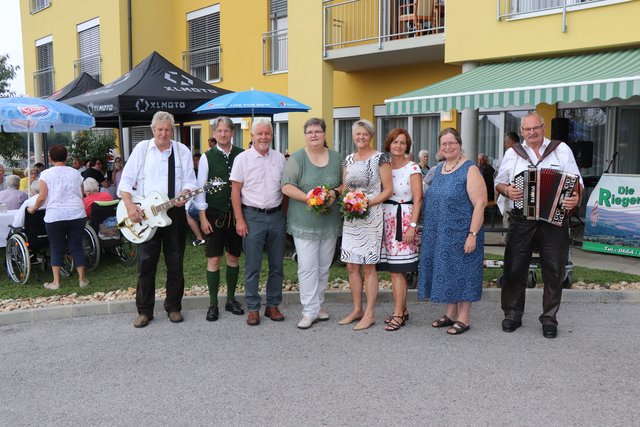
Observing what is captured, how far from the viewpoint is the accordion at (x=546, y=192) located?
5.06 m

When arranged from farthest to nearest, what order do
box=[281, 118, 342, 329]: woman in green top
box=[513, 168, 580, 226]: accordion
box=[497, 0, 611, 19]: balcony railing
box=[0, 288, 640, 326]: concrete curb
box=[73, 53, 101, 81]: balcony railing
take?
box=[73, 53, 101, 81]: balcony railing → box=[497, 0, 611, 19]: balcony railing → box=[0, 288, 640, 326]: concrete curb → box=[281, 118, 342, 329]: woman in green top → box=[513, 168, 580, 226]: accordion

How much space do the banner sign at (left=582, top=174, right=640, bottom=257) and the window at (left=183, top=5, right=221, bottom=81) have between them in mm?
11963

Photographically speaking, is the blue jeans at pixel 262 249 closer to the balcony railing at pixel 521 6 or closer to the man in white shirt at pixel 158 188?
the man in white shirt at pixel 158 188

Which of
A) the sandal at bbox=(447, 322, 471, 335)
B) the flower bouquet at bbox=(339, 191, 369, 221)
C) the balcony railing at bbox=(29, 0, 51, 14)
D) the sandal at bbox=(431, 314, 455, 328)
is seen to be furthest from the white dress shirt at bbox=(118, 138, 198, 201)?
the balcony railing at bbox=(29, 0, 51, 14)

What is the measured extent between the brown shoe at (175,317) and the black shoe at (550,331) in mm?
3362

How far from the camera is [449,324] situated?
5.62m

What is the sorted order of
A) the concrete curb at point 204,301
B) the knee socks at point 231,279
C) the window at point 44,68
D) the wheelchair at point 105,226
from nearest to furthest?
the knee socks at point 231,279
the concrete curb at point 204,301
the wheelchair at point 105,226
the window at point 44,68

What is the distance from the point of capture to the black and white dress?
528 cm

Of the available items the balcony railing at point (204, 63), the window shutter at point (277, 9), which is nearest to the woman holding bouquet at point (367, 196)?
the window shutter at point (277, 9)

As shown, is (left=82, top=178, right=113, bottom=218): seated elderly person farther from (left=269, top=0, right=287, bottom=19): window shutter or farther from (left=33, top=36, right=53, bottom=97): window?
(left=33, top=36, right=53, bottom=97): window

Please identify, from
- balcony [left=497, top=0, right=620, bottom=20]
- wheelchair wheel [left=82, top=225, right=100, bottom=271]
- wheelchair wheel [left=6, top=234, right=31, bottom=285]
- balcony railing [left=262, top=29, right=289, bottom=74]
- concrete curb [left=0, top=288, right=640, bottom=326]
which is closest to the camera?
concrete curb [left=0, top=288, right=640, bottom=326]

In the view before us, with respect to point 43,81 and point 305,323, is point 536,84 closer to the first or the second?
point 305,323

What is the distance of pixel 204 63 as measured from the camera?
18.6 metres

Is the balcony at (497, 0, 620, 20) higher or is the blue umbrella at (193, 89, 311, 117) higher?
the balcony at (497, 0, 620, 20)
